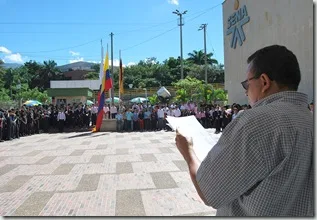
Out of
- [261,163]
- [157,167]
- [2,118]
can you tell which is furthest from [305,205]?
[2,118]

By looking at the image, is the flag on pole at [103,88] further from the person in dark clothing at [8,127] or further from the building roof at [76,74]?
the building roof at [76,74]

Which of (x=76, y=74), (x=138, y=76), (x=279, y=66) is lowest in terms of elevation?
(x=279, y=66)

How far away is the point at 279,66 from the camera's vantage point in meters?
1.47

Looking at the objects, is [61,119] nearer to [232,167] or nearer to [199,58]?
[232,167]

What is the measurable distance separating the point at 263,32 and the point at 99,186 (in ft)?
43.8

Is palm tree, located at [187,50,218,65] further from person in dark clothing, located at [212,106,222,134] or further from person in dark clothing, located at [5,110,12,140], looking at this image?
person in dark clothing, located at [5,110,12,140]

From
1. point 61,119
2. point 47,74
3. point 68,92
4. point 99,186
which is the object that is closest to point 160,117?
point 61,119

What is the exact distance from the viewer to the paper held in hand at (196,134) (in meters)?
1.84

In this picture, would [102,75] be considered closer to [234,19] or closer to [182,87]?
[234,19]

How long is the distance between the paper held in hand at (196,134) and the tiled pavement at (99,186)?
291 cm

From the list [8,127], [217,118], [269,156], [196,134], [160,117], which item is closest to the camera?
[269,156]

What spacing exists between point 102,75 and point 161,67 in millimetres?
46313

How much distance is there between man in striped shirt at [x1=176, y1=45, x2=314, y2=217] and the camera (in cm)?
134

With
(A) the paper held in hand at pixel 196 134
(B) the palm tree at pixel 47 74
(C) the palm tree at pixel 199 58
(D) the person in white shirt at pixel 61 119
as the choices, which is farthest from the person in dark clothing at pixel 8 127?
(B) the palm tree at pixel 47 74
